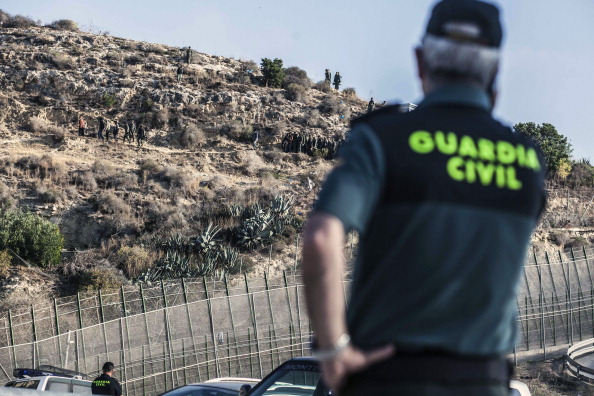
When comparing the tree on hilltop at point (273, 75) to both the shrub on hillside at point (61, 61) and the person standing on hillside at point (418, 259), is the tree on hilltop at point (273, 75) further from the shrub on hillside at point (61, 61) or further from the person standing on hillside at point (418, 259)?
the person standing on hillside at point (418, 259)

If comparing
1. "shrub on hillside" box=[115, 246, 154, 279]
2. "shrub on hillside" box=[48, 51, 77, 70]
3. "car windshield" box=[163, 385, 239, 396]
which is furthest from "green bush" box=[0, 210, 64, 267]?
"car windshield" box=[163, 385, 239, 396]

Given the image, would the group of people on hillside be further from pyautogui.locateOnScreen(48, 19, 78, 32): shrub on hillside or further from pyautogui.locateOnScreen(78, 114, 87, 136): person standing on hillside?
pyautogui.locateOnScreen(48, 19, 78, 32): shrub on hillside

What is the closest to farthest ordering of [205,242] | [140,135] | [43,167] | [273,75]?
[205,242], [43,167], [140,135], [273,75]

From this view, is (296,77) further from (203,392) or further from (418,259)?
(418,259)

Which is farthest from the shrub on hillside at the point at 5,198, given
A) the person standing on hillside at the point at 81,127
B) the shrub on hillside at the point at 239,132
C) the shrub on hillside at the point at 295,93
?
the shrub on hillside at the point at 295,93

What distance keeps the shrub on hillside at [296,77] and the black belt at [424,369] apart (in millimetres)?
65942

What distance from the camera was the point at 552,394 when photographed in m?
19.8

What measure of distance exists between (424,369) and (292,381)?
6.66 metres

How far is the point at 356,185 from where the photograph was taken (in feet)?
7.70

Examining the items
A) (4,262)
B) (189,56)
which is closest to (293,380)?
(4,262)

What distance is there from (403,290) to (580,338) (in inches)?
1036

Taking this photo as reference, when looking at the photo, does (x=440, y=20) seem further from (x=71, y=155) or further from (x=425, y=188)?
(x=71, y=155)

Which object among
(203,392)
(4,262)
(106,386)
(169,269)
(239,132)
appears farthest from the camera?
(239,132)

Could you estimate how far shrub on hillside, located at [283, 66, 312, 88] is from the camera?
68.7 m
